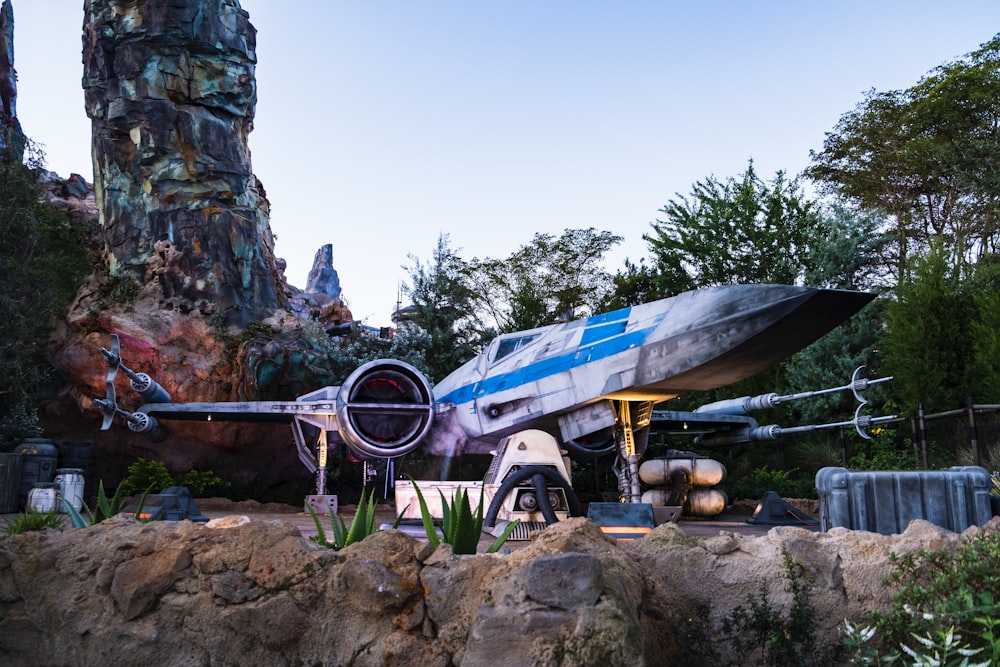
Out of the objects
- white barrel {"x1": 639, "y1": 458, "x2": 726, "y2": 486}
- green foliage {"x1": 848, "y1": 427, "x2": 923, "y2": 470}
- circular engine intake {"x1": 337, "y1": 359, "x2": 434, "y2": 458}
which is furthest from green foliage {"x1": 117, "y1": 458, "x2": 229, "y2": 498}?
green foliage {"x1": 848, "y1": 427, "x2": 923, "y2": 470}

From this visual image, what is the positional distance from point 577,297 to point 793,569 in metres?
37.9

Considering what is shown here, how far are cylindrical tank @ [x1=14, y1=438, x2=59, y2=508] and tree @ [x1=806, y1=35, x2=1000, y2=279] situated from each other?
1149 inches

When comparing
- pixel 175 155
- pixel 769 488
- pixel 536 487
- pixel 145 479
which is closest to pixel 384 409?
pixel 536 487

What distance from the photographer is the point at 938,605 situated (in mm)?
3781

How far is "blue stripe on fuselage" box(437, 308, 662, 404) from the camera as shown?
524 inches

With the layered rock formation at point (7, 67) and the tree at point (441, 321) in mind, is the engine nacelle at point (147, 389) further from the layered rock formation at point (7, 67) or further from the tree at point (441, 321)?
the layered rock formation at point (7, 67)

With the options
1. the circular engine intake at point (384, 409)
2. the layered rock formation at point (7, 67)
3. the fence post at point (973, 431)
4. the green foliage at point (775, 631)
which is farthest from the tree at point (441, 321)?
the layered rock formation at point (7, 67)

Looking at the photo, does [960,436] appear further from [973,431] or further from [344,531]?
[344,531]

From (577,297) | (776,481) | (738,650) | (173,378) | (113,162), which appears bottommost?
(776,481)

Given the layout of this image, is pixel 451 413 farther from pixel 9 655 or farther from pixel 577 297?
pixel 577 297

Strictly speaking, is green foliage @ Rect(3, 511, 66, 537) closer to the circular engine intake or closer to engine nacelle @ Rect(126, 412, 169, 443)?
the circular engine intake

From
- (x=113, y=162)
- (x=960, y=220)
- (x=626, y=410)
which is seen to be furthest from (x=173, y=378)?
(x=960, y=220)

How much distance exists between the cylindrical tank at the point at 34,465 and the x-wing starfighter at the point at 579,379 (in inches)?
79.3

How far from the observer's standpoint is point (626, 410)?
14.1 meters
